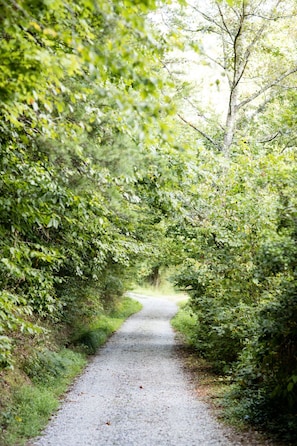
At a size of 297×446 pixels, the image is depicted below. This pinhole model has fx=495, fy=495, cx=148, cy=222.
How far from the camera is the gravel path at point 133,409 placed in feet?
25.8

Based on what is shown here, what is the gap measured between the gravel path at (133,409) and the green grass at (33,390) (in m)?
0.26

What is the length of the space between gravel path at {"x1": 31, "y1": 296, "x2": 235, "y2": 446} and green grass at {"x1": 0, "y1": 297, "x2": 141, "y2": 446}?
0.26 meters

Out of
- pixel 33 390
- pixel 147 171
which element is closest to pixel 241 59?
pixel 147 171

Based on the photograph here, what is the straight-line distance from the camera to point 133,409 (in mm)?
9883

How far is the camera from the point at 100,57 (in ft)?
14.0

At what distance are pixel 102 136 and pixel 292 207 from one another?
305 cm

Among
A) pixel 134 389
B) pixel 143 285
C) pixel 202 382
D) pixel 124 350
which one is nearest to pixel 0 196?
pixel 134 389

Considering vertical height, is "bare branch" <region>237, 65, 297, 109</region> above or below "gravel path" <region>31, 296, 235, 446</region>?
above

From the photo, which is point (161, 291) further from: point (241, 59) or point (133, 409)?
point (133, 409)

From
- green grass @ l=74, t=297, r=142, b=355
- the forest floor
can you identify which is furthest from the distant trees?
green grass @ l=74, t=297, r=142, b=355

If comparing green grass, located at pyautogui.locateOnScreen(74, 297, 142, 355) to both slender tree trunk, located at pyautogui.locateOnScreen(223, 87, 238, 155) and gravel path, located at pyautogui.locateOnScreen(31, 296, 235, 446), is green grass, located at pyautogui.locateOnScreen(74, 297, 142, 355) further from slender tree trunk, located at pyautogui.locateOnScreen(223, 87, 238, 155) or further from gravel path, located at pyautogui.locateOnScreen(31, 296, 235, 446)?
slender tree trunk, located at pyautogui.locateOnScreen(223, 87, 238, 155)

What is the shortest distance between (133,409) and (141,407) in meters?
0.22

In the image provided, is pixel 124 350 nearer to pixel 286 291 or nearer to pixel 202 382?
pixel 202 382

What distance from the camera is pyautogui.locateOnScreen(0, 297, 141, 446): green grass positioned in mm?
8047
